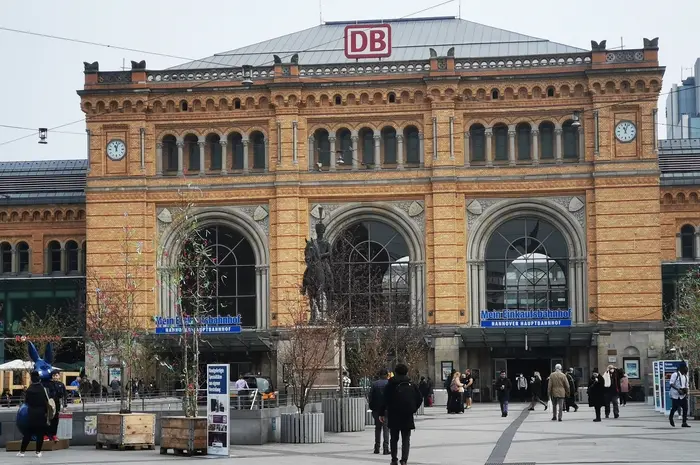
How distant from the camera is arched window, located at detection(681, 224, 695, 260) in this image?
73188 millimetres

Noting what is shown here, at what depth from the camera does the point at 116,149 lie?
70.8 metres

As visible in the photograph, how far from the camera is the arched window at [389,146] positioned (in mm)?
69938

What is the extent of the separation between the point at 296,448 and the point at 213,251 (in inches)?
1504

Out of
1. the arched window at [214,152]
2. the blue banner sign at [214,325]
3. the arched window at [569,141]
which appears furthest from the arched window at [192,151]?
the arched window at [569,141]

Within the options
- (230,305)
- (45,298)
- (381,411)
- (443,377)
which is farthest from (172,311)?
(381,411)

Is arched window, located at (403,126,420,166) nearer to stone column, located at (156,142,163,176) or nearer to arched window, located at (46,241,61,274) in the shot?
stone column, located at (156,142,163,176)

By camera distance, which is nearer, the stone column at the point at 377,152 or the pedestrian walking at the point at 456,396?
the pedestrian walking at the point at 456,396

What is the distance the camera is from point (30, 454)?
3167 centimetres

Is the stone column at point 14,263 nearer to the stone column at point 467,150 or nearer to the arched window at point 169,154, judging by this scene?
the arched window at point 169,154

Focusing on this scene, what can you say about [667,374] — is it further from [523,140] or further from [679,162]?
[679,162]

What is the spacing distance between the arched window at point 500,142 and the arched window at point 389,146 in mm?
4908

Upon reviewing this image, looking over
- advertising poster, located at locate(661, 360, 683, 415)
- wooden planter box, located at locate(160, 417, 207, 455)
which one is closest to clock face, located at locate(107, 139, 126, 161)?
advertising poster, located at locate(661, 360, 683, 415)

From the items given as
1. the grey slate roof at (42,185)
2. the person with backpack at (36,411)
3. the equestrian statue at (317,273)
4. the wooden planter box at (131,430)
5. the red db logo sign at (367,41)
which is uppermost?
the red db logo sign at (367,41)

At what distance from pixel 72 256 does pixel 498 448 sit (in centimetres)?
4878
